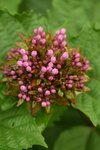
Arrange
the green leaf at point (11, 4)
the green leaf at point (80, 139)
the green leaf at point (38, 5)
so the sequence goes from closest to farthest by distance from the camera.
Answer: the green leaf at point (11, 4) → the green leaf at point (80, 139) → the green leaf at point (38, 5)

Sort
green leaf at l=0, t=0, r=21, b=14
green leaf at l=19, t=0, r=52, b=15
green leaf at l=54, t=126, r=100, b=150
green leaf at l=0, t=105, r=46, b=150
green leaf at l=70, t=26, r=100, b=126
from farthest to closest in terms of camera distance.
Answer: green leaf at l=19, t=0, r=52, b=15 < green leaf at l=54, t=126, r=100, b=150 < green leaf at l=0, t=0, r=21, b=14 < green leaf at l=70, t=26, r=100, b=126 < green leaf at l=0, t=105, r=46, b=150

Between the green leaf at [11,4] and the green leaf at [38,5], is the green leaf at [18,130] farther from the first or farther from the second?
the green leaf at [38,5]

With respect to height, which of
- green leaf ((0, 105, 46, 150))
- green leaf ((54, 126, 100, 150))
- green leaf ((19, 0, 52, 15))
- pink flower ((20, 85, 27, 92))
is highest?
green leaf ((19, 0, 52, 15))

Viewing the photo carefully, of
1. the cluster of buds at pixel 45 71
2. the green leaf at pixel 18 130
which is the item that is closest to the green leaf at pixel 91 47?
the cluster of buds at pixel 45 71

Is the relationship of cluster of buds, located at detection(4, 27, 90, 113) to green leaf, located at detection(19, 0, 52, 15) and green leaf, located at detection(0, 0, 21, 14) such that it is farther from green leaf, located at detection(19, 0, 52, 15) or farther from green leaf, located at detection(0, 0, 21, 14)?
green leaf, located at detection(19, 0, 52, 15)

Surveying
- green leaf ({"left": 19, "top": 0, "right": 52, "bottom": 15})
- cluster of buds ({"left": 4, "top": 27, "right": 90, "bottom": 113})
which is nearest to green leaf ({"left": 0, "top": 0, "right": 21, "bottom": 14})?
green leaf ({"left": 19, "top": 0, "right": 52, "bottom": 15})

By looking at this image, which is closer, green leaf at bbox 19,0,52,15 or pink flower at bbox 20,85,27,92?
pink flower at bbox 20,85,27,92
